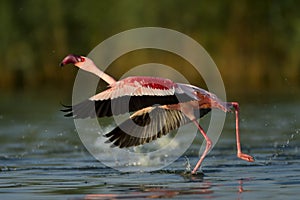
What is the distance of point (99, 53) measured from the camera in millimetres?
29000

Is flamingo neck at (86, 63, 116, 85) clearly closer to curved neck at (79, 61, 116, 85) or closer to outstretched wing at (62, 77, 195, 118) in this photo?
curved neck at (79, 61, 116, 85)

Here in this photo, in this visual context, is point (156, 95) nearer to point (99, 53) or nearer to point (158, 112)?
point (158, 112)

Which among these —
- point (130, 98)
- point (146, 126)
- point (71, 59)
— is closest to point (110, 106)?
point (130, 98)

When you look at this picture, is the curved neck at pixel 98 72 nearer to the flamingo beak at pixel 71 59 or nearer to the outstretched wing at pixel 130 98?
the flamingo beak at pixel 71 59

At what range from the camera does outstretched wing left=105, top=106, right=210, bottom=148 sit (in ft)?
40.3

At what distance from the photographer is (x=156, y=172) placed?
1205cm

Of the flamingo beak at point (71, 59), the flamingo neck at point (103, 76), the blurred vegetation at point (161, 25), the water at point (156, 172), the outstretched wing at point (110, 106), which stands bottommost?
the water at point (156, 172)

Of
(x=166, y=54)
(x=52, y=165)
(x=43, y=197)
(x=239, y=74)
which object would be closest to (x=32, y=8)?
(x=166, y=54)

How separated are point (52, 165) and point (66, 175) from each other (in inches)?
46.7

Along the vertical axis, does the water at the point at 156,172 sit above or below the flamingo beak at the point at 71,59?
below

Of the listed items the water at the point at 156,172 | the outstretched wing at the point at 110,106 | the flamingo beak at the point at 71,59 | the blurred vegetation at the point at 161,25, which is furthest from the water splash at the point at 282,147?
the blurred vegetation at the point at 161,25

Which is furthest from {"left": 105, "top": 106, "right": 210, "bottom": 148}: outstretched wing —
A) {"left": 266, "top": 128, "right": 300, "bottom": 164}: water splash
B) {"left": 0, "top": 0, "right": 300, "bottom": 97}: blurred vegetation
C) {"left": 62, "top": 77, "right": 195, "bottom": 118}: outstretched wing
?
{"left": 0, "top": 0, "right": 300, "bottom": 97}: blurred vegetation

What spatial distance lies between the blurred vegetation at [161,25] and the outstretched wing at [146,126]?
527 inches

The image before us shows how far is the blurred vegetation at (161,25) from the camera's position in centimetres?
2767
